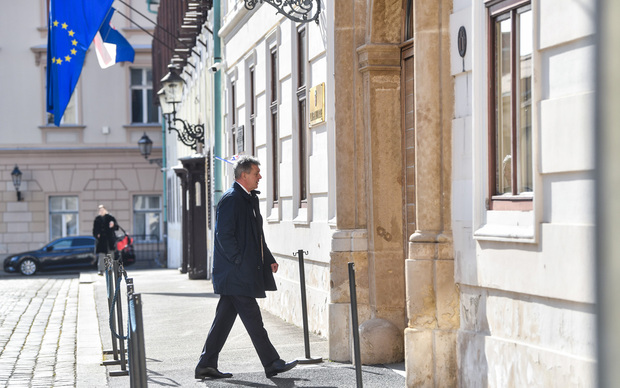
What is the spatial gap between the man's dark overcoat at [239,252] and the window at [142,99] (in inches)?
1399

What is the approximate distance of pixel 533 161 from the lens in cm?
562

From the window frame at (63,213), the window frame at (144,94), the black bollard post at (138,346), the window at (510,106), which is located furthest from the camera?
the window frame at (144,94)

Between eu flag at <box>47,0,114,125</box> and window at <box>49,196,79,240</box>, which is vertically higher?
eu flag at <box>47,0,114,125</box>

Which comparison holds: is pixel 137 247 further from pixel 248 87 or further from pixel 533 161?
pixel 533 161

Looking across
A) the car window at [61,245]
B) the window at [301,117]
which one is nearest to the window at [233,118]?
the window at [301,117]

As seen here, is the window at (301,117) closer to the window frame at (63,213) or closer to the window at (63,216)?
the window frame at (63,213)

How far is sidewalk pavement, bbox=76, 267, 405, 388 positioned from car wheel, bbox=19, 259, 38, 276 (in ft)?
60.8

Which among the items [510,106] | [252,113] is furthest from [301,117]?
[510,106]

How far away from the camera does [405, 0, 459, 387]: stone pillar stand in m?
7.04

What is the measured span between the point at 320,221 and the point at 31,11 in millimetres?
33856

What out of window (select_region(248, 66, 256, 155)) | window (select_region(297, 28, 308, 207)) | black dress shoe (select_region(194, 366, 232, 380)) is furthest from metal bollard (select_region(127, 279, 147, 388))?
window (select_region(248, 66, 256, 155))

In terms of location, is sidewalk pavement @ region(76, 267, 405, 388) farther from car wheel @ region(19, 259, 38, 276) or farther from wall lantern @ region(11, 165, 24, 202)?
wall lantern @ region(11, 165, 24, 202)

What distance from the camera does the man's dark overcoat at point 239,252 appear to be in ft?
26.0

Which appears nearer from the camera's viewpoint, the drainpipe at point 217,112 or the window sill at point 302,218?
the window sill at point 302,218
